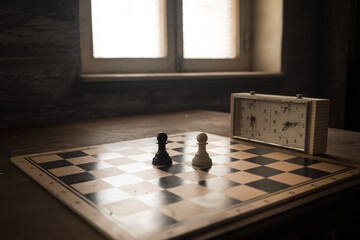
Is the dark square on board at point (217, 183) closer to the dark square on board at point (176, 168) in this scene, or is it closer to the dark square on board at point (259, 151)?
the dark square on board at point (176, 168)

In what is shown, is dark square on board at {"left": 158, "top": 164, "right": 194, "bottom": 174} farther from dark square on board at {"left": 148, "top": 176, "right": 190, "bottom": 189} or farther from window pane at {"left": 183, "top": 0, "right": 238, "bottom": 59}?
window pane at {"left": 183, "top": 0, "right": 238, "bottom": 59}

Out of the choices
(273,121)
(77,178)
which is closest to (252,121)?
(273,121)

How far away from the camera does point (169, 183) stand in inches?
37.8

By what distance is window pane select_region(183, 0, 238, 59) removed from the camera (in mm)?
3061

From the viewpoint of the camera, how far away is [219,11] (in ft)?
10.7

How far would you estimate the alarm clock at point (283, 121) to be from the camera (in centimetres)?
127

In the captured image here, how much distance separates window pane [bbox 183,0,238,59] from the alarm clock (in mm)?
1635

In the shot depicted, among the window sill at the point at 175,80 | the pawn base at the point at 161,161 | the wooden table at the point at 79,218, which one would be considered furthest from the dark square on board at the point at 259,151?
the window sill at the point at 175,80

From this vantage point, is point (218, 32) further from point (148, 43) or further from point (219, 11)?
point (148, 43)

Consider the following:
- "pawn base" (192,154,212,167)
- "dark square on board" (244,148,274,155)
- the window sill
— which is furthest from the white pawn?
the window sill

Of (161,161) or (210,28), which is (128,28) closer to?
(210,28)

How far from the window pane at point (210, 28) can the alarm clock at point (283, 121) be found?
1635 millimetres

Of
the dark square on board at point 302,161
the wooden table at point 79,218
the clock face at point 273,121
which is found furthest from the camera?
the clock face at point 273,121

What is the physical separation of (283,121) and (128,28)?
176 centimetres
